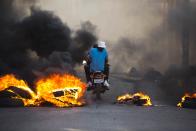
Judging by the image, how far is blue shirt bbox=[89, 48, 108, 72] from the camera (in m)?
18.3

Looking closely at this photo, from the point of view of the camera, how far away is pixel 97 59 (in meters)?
18.4

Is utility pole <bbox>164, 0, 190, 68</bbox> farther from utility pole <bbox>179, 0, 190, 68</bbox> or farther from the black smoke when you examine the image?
the black smoke

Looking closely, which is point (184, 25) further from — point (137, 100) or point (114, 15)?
point (137, 100)

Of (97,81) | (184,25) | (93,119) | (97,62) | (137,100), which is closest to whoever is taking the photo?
(93,119)

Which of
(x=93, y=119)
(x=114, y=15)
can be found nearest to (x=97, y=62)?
(x=93, y=119)

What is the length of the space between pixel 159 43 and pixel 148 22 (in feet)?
7.05

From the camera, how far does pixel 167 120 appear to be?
1279cm

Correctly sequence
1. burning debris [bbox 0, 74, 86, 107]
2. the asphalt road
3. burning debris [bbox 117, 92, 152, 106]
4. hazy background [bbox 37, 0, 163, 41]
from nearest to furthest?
the asphalt road < burning debris [bbox 0, 74, 86, 107] < burning debris [bbox 117, 92, 152, 106] < hazy background [bbox 37, 0, 163, 41]

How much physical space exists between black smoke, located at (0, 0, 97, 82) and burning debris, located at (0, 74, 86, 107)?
299 centimetres

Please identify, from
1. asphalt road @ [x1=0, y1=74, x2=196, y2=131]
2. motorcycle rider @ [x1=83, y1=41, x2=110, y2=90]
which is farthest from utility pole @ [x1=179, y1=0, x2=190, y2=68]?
asphalt road @ [x1=0, y1=74, x2=196, y2=131]

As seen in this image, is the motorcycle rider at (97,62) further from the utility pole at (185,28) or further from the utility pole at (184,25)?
the utility pole at (185,28)

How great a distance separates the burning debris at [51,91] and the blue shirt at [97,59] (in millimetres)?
871

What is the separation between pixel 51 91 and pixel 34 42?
9.18 meters

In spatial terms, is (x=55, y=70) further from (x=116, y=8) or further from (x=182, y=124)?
(x=116, y=8)
